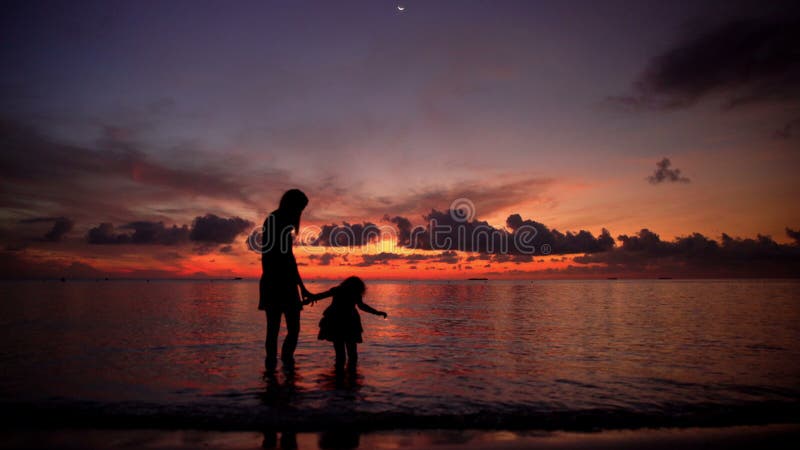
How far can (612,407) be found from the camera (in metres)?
7.12

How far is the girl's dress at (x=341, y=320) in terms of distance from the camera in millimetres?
9719

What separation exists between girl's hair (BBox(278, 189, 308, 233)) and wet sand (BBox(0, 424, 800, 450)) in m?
4.00

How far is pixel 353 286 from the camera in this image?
975 centimetres

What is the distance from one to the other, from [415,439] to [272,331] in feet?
13.9

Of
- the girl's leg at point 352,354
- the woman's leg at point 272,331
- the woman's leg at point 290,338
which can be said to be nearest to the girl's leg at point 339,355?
the girl's leg at point 352,354

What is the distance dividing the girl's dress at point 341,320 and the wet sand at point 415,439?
3.92 meters

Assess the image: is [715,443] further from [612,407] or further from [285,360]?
[285,360]

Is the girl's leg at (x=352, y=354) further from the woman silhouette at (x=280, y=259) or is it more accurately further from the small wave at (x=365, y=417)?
the small wave at (x=365, y=417)

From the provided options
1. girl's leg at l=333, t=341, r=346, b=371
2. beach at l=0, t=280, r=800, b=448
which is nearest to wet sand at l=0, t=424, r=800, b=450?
beach at l=0, t=280, r=800, b=448

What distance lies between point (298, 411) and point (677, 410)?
617 centimetres

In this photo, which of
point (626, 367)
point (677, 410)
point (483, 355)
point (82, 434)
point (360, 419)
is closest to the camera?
point (82, 434)

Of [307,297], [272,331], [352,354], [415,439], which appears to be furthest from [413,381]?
[415,439]

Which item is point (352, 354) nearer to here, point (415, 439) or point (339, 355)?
point (339, 355)

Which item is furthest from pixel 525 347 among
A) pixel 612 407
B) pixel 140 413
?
pixel 140 413
